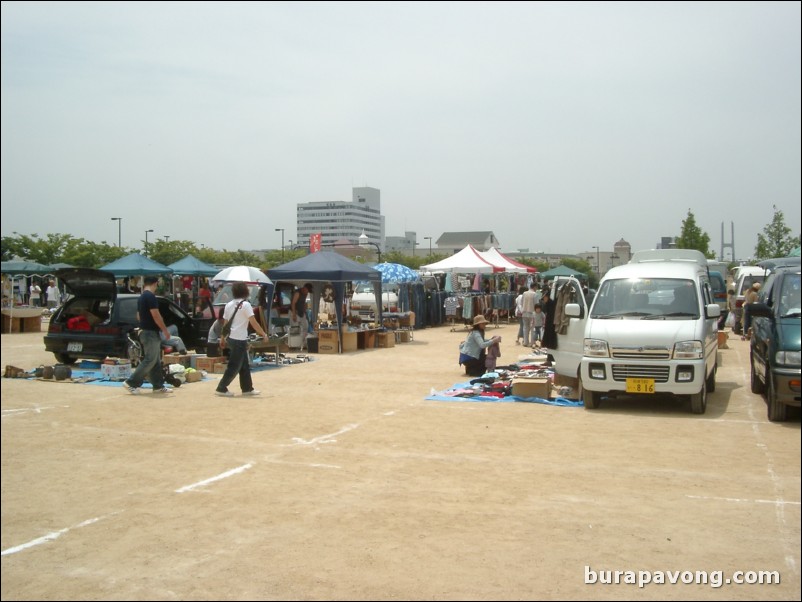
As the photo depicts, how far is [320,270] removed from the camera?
18.1 meters

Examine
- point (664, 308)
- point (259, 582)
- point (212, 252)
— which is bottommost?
point (259, 582)

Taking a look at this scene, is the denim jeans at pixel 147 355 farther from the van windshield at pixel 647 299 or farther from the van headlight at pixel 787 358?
the van headlight at pixel 787 358

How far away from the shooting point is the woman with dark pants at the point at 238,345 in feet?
37.9

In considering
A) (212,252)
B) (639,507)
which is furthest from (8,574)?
(212,252)

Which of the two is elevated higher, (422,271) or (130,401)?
(422,271)

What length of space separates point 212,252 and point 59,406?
1784 inches

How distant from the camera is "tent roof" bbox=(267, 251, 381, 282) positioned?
18.0 meters

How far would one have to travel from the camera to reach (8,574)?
124 inches

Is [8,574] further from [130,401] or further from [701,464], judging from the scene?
[130,401]

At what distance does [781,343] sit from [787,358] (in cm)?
21

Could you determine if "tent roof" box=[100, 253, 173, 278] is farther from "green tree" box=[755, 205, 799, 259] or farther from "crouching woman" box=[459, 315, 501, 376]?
"green tree" box=[755, 205, 799, 259]

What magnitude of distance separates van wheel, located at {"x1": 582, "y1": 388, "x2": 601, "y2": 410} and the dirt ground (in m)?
0.20

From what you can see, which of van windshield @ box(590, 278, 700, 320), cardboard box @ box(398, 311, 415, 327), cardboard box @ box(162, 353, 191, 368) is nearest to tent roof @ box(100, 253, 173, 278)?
cardboard box @ box(398, 311, 415, 327)
